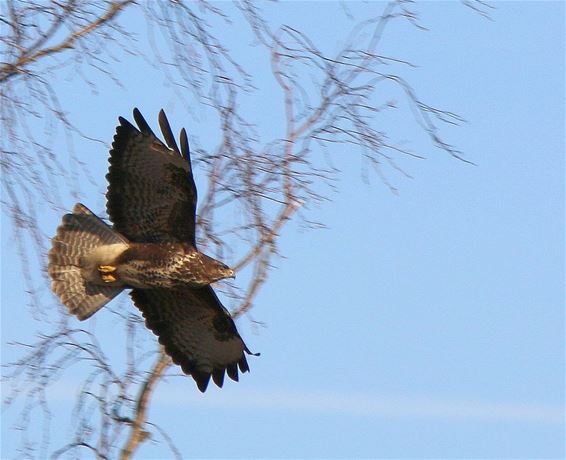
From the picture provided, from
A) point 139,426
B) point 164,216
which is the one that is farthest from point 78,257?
point 139,426

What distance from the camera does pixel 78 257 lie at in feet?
24.0

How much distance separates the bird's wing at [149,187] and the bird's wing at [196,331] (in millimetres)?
673

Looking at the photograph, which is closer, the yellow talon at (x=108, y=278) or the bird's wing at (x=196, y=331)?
the yellow talon at (x=108, y=278)

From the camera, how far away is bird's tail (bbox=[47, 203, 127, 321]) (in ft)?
23.7

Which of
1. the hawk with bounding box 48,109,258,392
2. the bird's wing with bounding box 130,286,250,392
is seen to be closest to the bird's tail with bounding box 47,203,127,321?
the hawk with bounding box 48,109,258,392

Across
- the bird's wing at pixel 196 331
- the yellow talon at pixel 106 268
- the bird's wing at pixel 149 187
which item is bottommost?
the bird's wing at pixel 196 331

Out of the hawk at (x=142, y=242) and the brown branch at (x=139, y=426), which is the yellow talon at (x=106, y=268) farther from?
the brown branch at (x=139, y=426)

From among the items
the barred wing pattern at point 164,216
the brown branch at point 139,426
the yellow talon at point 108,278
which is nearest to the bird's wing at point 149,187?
the barred wing pattern at point 164,216

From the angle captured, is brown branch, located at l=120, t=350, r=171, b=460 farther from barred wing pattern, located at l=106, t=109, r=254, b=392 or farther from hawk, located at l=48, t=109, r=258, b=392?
barred wing pattern, located at l=106, t=109, r=254, b=392

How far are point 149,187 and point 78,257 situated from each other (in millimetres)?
767

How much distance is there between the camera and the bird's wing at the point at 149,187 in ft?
22.6

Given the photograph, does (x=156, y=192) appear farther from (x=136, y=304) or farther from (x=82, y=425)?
(x=82, y=425)

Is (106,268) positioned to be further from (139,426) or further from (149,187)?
(139,426)

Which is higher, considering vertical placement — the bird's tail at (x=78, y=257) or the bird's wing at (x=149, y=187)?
the bird's wing at (x=149, y=187)
